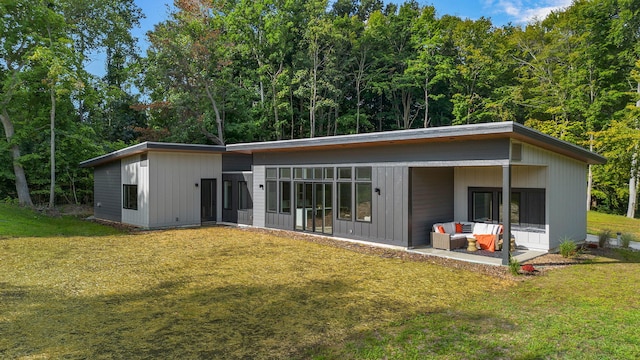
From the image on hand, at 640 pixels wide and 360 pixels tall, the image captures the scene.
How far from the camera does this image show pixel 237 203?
15.0m

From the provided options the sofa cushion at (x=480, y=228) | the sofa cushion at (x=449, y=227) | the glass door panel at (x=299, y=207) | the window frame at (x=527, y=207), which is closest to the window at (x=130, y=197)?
the glass door panel at (x=299, y=207)

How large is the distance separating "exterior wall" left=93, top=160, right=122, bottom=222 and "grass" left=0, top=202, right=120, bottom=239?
0.85 meters

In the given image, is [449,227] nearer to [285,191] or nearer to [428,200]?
[428,200]

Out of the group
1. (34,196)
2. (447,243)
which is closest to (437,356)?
(447,243)

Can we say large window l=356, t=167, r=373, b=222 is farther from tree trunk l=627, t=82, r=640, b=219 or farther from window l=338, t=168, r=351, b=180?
tree trunk l=627, t=82, r=640, b=219

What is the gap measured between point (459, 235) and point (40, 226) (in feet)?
46.1

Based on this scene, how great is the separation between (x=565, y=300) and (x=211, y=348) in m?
5.23

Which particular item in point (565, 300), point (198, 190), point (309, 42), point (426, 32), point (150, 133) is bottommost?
point (565, 300)

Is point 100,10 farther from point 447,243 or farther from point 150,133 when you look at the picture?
point 447,243

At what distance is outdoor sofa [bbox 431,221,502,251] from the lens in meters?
9.57

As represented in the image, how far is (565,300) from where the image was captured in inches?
233

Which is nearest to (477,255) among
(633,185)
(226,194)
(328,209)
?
(328,209)

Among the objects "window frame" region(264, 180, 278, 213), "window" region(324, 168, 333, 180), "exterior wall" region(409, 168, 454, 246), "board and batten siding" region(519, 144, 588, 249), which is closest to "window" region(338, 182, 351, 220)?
"window" region(324, 168, 333, 180)

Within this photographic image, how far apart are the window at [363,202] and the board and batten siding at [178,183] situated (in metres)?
6.83
